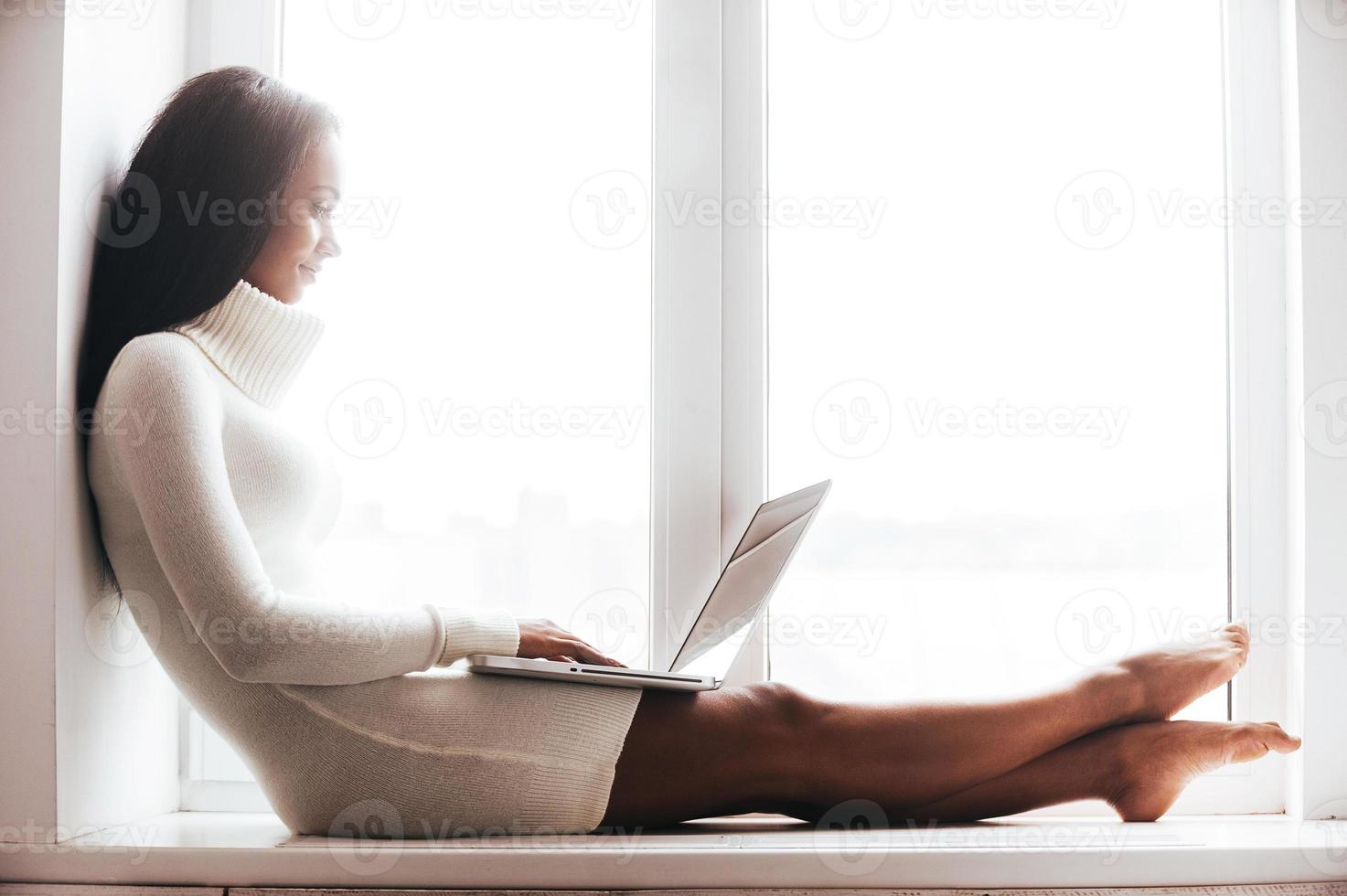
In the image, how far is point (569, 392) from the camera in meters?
1.39

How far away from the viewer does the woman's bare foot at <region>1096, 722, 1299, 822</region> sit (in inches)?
44.5

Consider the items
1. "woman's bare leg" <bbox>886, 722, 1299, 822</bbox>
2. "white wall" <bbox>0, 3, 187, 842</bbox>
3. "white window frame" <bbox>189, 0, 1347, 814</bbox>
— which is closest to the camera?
"white wall" <bbox>0, 3, 187, 842</bbox>

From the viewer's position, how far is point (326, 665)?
0.95 meters

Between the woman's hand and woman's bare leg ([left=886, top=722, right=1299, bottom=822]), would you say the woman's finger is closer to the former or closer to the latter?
the woman's hand

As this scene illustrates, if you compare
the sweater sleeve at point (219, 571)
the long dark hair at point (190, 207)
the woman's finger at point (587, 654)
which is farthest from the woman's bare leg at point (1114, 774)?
the long dark hair at point (190, 207)

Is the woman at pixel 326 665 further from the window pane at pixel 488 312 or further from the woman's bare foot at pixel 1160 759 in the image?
the window pane at pixel 488 312

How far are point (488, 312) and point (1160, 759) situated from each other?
1053mm

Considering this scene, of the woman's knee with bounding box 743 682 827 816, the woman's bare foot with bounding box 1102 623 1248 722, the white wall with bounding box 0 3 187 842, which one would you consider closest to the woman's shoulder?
the white wall with bounding box 0 3 187 842

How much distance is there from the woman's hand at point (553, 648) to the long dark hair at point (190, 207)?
49cm

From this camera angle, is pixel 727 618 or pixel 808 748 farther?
pixel 727 618

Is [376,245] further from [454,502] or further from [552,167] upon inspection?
[454,502]

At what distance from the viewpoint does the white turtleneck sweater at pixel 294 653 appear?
0.92 meters

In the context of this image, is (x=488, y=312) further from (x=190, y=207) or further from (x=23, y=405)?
(x=23, y=405)

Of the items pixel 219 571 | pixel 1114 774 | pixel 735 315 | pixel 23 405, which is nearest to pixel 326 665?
pixel 219 571
